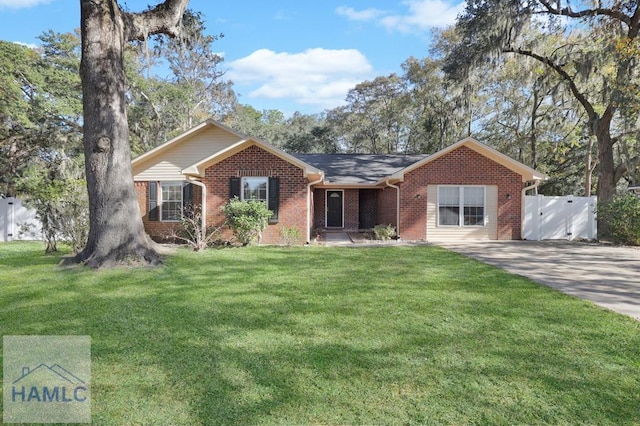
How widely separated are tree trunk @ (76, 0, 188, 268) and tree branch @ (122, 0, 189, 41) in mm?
483

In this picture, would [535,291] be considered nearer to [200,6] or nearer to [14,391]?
[14,391]

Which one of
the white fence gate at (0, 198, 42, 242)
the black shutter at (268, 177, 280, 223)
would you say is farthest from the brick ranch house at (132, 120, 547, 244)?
the white fence gate at (0, 198, 42, 242)

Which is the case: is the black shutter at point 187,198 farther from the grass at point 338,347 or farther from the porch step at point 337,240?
the grass at point 338,347

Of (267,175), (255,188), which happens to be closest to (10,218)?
(255,188)

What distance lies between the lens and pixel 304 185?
12727mm

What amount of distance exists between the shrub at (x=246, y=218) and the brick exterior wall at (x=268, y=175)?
2.10 ft

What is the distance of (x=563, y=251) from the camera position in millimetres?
11125

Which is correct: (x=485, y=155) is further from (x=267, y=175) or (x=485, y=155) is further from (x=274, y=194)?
(x=267, y=175)

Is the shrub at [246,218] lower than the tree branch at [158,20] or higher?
lower

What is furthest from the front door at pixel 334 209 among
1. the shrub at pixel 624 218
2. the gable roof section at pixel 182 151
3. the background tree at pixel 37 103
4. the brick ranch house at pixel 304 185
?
the background tree at pixel 37 103

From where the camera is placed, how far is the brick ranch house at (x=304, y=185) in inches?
500

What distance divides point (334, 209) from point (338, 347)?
47.6ft

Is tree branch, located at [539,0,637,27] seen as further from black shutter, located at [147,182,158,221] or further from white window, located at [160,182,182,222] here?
black shutter, located at [147,182,158,221]

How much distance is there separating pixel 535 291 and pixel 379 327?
3.22 m
